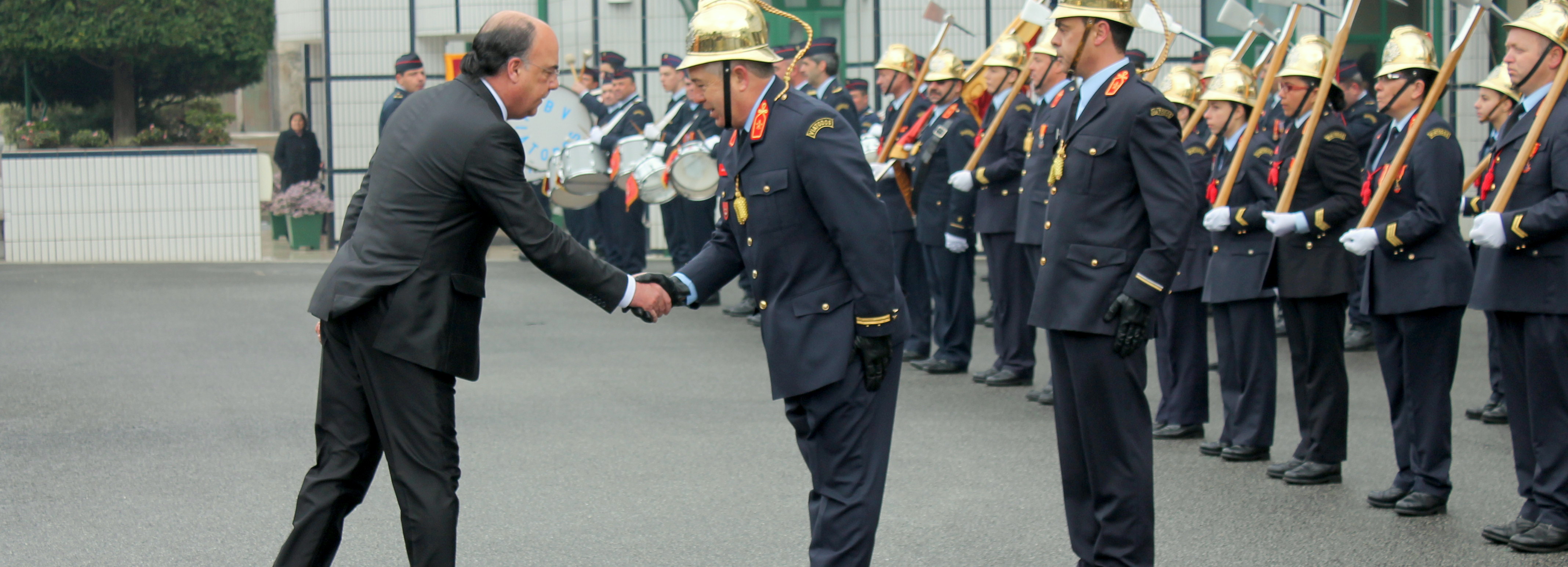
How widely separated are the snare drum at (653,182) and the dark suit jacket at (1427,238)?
674 centimetres

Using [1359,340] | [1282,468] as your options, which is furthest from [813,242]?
[1359,340]

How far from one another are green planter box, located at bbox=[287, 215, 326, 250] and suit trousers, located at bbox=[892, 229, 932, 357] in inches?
397

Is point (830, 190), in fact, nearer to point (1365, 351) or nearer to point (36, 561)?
point (36, 561)

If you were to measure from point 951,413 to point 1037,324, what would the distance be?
10.4 ft

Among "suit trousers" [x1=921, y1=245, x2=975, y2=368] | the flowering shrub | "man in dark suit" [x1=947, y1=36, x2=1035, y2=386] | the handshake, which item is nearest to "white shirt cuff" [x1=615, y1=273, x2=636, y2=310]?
the handshake

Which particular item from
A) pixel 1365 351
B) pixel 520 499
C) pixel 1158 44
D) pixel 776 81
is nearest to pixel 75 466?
pixel 520 499

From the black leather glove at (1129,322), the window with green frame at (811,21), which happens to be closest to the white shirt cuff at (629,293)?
the black leather glove at (1129,322)

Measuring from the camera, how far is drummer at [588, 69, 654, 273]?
12.6 m

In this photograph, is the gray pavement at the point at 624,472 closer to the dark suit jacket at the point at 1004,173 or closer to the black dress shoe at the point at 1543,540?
the black dress shoe at the point at 1543,540

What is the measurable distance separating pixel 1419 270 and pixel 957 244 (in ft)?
12.4

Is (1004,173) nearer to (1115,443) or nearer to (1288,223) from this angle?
(1288,223)

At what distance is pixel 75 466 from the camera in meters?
6.29

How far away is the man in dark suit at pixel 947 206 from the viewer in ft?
29.5

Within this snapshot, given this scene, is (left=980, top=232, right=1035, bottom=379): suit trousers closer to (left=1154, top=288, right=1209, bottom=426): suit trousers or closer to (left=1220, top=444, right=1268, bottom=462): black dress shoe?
(left=1154, top=288, right=1209, bottom=426): suit trousers
